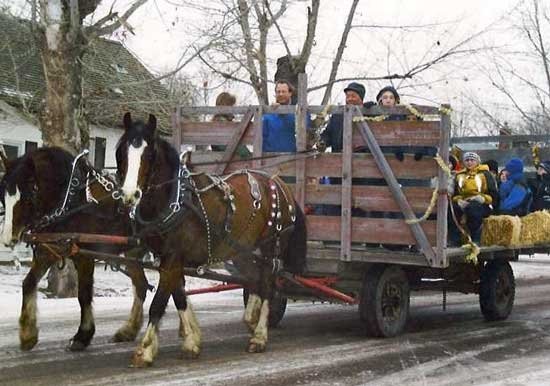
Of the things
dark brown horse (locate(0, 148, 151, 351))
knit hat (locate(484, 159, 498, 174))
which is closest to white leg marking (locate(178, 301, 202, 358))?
dark brown horse (locate(0, 148, 151, 351))

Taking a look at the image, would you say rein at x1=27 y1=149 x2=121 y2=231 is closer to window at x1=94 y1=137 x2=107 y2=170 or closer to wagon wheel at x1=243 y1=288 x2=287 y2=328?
wagon wheel at x1=243 y1=288 x2=287 y2=328

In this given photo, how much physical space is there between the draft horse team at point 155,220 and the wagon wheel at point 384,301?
76 cm

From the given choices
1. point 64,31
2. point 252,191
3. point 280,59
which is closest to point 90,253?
point 252,191

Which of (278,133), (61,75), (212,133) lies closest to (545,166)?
(278,133)

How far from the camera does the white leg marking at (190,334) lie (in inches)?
283

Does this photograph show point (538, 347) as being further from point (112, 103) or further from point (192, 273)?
point (112, 103)

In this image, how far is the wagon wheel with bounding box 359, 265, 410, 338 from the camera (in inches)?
333

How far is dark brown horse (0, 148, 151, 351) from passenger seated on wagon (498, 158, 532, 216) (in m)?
5.00

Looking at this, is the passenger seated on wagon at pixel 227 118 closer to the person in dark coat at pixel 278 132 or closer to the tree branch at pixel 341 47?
the person in dark coat at pixel 278 132

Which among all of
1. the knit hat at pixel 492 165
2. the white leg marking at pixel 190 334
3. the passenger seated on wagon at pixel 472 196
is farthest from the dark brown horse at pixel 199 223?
the knit hat at pixel 492 165

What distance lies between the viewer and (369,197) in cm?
838

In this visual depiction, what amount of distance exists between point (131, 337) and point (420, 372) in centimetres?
288

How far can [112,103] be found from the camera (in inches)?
621

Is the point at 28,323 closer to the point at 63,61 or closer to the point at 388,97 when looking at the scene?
the point at 388,97
